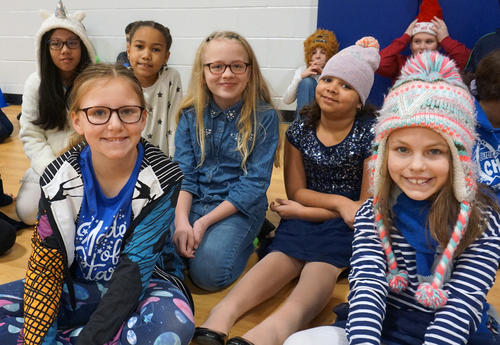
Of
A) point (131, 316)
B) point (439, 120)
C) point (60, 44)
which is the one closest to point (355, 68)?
point (439, 120)

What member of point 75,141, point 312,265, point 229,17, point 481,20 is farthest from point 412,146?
point 229,17

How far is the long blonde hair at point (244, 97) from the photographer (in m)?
1.74

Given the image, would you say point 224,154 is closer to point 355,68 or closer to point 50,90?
point 355,68

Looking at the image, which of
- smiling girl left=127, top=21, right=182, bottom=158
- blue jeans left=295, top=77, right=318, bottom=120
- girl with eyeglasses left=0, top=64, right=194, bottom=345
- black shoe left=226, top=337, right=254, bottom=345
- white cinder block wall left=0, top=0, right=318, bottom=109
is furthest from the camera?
→ white cinder block wall left=0, top=0, right=318, bottom=109

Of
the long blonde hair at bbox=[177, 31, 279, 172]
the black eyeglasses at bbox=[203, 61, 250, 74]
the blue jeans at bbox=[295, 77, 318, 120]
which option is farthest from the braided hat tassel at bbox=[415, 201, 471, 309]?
the blue jeans at bbox=[295, 77, 318, 120]

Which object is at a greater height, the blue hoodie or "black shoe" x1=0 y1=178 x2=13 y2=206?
the blue hoodie

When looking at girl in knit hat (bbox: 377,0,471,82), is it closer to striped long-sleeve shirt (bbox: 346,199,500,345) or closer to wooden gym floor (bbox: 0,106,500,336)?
wooden gym floor (bbox: 0,106,500,336)

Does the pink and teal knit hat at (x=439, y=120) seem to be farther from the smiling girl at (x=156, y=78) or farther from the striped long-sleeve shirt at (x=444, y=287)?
the smiling girl at (x=156, y=78)

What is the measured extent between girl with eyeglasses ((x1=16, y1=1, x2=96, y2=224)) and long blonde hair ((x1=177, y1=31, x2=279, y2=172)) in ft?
1.96

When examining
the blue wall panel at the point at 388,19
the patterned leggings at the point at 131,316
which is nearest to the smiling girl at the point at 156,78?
the patterned leggings at the point at 131,316

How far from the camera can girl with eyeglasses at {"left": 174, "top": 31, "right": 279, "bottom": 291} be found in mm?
1656

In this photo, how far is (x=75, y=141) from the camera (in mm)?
1368

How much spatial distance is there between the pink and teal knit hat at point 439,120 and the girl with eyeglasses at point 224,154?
0.73 m

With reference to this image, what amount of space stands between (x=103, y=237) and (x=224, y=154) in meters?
0.70
